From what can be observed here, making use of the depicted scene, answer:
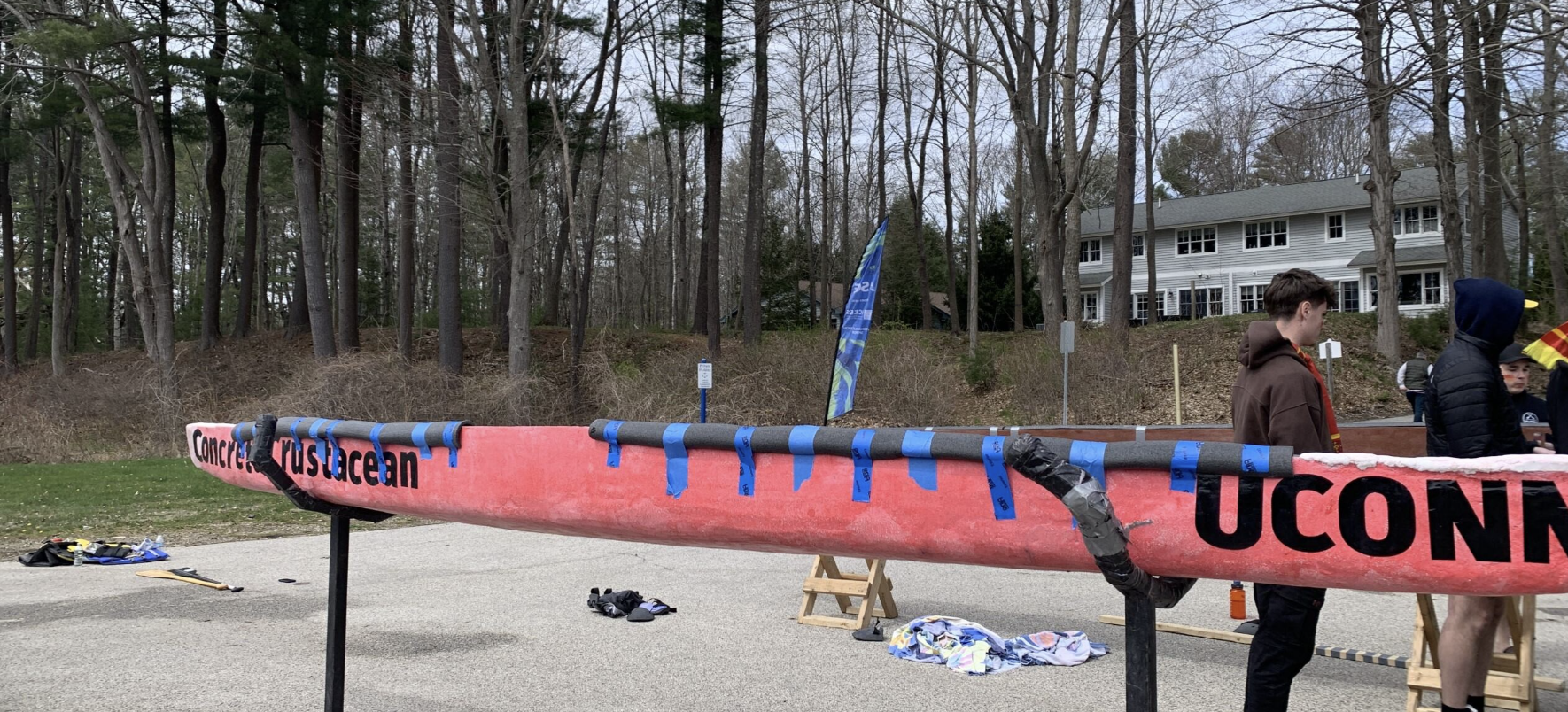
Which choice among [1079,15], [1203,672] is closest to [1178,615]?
[1203,672]

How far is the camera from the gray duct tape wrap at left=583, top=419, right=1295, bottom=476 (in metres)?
2.15

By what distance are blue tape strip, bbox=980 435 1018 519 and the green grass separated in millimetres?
10008

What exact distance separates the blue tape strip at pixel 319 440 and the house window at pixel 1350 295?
155ft

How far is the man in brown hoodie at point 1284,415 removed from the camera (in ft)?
10.7

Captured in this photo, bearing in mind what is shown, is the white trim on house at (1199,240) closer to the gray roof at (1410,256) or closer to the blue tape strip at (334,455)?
the gray roof at (1410,256)

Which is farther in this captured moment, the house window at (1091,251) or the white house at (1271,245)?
the house window at (1091,251)

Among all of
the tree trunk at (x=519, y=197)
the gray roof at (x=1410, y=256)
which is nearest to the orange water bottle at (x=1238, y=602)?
the tree trunk at (x=519, y=197)

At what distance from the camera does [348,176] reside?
2797 centimetres

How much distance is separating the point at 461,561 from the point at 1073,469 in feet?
25.8

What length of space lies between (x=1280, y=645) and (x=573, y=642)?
12.8 feet

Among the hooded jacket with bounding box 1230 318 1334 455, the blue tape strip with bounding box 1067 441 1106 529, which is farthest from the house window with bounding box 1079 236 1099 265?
the blue tape strip with bounding box 1067 441 1106 529

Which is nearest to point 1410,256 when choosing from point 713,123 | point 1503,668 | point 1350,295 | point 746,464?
point 1350,295

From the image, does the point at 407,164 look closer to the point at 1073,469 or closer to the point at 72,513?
the point at 72,513

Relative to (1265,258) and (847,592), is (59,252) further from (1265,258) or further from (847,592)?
(1265,258)
